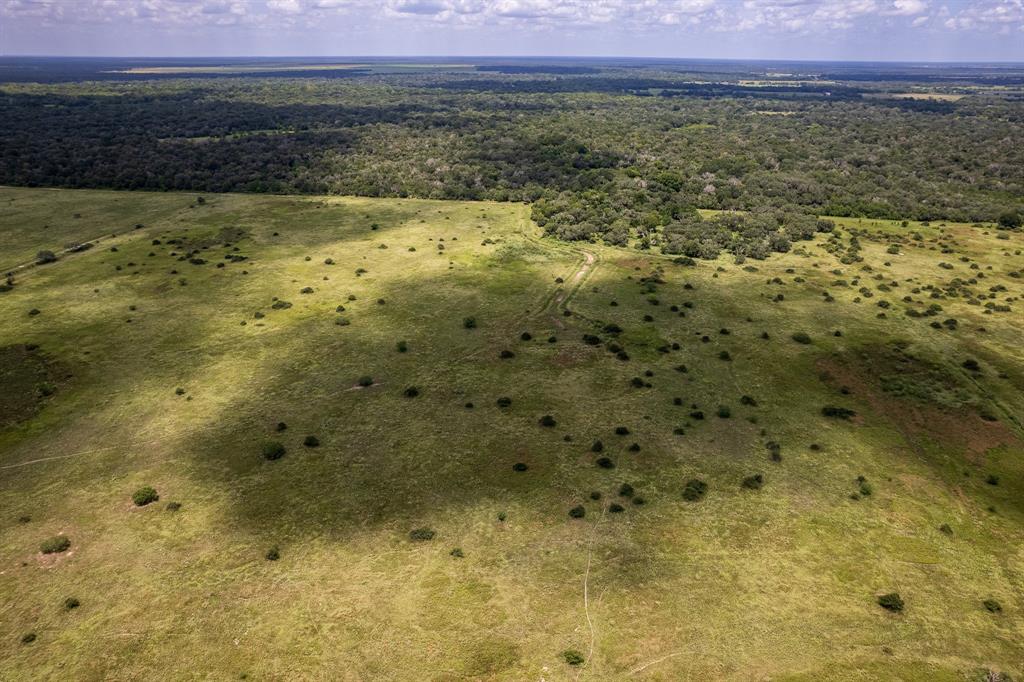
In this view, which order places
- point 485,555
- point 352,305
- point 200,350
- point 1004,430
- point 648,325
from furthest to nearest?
point 352,305 → point 648,325 → point 200,350 → point 1004,430 → point 485,555

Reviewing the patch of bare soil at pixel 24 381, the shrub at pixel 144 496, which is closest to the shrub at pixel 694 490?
the shrub at pixel 144 496

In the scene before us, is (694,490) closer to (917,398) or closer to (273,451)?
(917,398)

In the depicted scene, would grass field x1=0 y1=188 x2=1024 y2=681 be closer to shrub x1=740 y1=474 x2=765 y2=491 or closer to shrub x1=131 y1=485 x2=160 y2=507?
shrub x1=740 y1=474 x2=765 y2=491

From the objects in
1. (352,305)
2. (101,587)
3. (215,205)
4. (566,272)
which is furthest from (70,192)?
(101,587)

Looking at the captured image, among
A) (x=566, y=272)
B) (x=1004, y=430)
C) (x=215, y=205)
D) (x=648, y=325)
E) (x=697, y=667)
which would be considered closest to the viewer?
(x=697, y=667)

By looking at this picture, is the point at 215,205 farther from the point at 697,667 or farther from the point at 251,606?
the point at 697,667

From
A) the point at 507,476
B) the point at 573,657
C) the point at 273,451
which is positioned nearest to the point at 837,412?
the point at 507,476

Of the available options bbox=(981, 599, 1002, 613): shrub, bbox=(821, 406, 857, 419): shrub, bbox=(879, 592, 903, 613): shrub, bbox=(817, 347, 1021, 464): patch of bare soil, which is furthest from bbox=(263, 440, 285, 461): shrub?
bbox=(817, 347, 1021, 464): patch of bare soil
